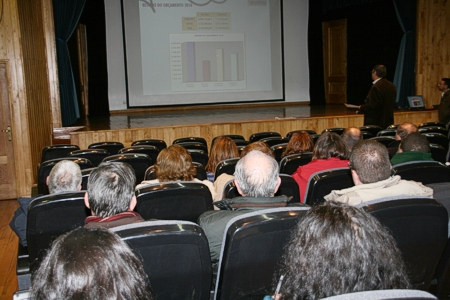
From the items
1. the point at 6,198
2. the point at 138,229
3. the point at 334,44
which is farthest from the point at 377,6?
the point at 138,229

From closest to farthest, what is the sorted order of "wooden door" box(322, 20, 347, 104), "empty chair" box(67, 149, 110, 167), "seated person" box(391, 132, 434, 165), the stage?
"seated person" box(391, 132, 434, 165), "empty chair" box(67, 149, 110, 167), the stage, "wooden door" box(322, 20, 347, 104)

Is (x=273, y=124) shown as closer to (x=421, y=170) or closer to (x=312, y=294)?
(x=421, y=170)

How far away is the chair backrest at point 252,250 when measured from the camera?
178 centimetres

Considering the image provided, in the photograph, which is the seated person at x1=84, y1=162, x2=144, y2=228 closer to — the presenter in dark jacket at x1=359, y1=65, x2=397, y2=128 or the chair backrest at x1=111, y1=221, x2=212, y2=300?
the chair backrest at x1=111, y1=221, x2=212, y2=300

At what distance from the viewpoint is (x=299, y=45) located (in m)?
12.0

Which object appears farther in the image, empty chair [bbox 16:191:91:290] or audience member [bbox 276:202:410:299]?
empty chair [bbox 16:191:91:290]

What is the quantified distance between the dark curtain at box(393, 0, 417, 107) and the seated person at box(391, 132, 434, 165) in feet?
22.7

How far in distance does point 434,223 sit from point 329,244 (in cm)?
90

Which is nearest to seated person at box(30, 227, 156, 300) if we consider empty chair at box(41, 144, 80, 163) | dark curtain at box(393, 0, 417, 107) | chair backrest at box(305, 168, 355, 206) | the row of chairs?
the row of chairs

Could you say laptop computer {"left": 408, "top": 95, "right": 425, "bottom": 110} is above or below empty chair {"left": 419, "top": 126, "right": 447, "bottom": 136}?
above

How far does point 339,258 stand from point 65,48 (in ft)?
27.4

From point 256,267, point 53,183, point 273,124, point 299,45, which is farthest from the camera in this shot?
point 299,45

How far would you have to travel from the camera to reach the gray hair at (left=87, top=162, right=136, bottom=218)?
2094mm

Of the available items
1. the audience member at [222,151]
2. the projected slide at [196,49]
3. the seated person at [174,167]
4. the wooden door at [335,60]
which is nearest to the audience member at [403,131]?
the audience member at [222,151]
